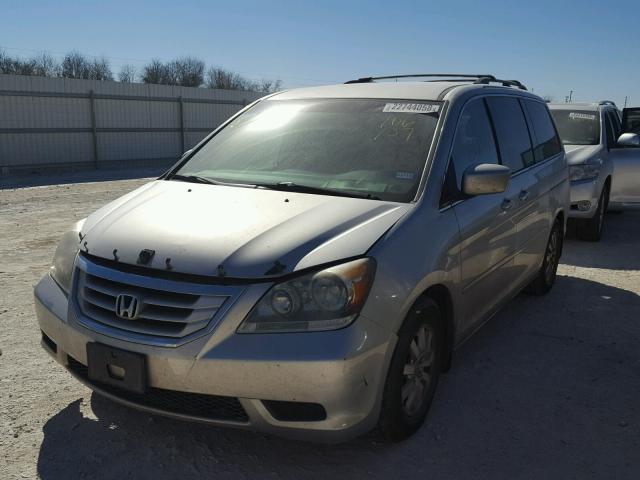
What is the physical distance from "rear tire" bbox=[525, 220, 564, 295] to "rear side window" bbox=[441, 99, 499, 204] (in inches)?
68.3

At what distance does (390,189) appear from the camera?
10.6 ft

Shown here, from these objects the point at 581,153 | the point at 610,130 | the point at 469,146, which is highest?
the point at 469,146

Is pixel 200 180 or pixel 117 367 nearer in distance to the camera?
pixel 117 367

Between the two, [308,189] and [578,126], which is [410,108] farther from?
[578,126]

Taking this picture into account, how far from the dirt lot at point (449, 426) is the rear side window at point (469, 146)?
1214 mm

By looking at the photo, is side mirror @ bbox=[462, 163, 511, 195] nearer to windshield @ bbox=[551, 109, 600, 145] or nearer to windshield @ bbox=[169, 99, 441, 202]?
windshield @ bbox=[169, 99, 441, 202]

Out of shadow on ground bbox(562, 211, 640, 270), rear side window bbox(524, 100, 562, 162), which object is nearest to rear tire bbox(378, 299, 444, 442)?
rear side window bbox(524, 100, 562, 162)

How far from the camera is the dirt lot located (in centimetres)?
282

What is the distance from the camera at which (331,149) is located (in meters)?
3.61

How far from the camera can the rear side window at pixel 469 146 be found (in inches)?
133

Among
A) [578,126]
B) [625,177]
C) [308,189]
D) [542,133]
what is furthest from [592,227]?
[308,189]

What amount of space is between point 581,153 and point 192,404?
691cm

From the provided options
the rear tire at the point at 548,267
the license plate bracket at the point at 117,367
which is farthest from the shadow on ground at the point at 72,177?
the license plate bracket at the point at 117,367

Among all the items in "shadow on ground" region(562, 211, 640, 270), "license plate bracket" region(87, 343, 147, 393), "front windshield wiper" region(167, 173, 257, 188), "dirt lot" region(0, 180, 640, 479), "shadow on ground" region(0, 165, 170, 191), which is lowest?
"shadow on ground" region(0, 165, 170, 191)
